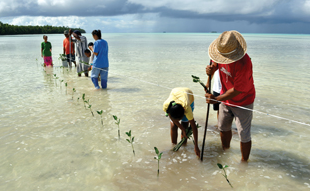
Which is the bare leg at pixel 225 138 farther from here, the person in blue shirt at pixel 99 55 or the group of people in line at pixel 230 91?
the person in blue shirt at pixel 99 55

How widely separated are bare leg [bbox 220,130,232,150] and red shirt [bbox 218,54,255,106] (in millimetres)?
680

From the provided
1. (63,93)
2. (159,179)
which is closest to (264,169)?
(159,179)

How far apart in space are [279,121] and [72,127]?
439 centimetres

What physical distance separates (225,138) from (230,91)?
111cm

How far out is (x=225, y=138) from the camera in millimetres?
3629

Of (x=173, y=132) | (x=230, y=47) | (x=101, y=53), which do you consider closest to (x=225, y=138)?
(x=173, y=132)

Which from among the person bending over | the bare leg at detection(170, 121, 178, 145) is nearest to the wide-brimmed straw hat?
the person bending over

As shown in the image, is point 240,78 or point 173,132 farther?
point 173,132

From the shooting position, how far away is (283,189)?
2.83 metres

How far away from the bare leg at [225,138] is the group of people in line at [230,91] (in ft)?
0.27

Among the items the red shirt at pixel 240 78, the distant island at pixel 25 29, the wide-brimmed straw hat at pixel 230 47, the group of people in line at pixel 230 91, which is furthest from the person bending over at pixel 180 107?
the distant island at pixel 25 29

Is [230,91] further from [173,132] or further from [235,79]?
[173,132]

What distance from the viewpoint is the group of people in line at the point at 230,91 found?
2.71 metres

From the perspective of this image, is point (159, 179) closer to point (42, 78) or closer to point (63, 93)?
point (63, 93)
